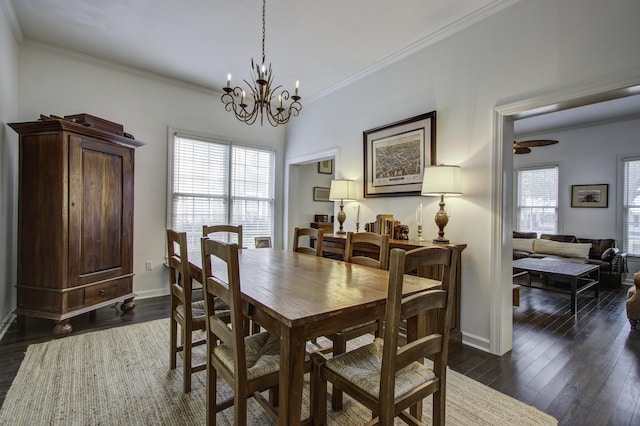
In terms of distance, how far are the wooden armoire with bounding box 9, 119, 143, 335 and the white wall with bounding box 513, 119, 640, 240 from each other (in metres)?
7.53

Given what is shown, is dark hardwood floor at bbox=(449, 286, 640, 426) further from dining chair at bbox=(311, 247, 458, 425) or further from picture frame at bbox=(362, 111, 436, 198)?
picture frame at bbox=(362, 111, 436, 198)

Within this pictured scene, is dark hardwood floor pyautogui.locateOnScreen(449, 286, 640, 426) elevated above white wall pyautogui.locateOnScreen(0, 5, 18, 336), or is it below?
below

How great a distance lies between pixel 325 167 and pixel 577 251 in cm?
465

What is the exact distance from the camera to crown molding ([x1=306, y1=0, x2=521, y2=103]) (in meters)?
2.55

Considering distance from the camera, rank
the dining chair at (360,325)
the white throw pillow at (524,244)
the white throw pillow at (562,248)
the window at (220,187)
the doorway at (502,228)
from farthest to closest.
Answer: the white throw pillow at (524,244), the white throw pillow at (562,248), the window at (220,187), the doorway at (502,228), the dining chair at (360,325)

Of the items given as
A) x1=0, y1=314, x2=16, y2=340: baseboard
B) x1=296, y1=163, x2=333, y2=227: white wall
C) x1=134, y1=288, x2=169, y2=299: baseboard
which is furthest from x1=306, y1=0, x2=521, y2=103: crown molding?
x1=0, y1=314, x2=16, y2=340: baseboard

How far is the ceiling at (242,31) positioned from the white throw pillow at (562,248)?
14.9ft

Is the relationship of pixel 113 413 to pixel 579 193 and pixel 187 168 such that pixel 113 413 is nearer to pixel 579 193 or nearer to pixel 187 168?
pixel 187 168

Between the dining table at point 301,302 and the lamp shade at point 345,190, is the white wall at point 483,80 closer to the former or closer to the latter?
the lamp shade at point 345,190

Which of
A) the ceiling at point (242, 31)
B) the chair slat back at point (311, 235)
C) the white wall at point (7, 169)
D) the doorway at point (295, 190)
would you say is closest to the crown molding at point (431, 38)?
the ceiling at point (242, 31)

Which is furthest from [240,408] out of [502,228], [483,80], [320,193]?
[320,193]

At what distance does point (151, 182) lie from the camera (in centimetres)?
406

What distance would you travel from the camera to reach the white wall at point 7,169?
277 centimetres

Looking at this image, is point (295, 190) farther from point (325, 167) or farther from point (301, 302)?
point (301, 302)
